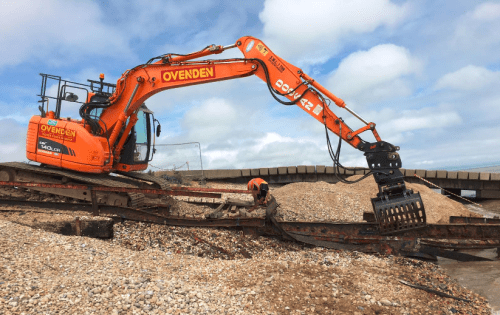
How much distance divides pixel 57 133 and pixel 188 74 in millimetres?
3816

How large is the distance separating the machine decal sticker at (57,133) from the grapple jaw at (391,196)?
23.4 ft

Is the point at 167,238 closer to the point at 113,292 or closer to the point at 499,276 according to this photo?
the point at 113,292

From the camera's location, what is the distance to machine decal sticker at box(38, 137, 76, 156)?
8875mm

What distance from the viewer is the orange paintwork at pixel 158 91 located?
22.3 feet

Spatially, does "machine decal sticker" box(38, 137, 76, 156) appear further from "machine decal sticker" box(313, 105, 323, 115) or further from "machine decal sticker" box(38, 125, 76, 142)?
"machine decal sticker" box(313, 105, 323, 115)

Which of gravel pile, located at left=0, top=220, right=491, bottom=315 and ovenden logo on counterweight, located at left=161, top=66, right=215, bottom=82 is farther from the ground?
ovenden logo on counterweight, located at left=161, top=66, right=215, bottom=82

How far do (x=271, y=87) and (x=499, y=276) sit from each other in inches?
202

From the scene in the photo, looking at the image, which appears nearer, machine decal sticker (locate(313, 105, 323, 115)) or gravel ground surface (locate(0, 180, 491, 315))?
gravel ground surface (locate(0, 180, 491, 315))

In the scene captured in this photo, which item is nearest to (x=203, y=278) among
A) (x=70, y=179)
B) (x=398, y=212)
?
(x=398, y=212)

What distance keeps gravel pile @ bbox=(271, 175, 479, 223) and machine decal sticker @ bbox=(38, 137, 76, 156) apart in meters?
5.80

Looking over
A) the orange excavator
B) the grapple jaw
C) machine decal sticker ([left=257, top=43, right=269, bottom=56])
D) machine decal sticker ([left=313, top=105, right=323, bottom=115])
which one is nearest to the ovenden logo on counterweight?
the orange excavator

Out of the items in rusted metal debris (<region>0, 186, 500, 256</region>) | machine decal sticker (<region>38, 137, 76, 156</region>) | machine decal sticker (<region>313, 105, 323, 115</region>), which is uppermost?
machine decal sticker (<region>313, 105, 323, 115</region>)

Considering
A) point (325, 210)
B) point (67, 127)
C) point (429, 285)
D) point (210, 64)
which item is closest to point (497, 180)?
point (325, 210)

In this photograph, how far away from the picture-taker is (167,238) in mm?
7016
